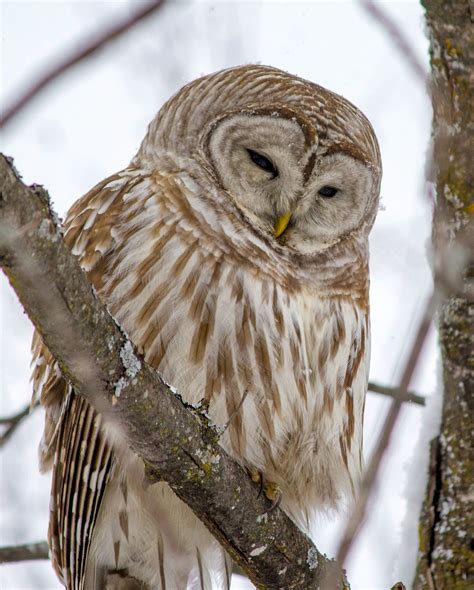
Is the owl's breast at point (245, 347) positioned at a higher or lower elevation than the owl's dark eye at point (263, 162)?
lower

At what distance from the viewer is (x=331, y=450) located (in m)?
3.37

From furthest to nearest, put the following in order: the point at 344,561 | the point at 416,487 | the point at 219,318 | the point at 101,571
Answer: the point at 101,571 < the point at 219,318 < the point at 416,487 < the point at 344,561

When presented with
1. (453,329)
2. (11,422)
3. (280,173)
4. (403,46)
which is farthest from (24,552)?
(403,46)

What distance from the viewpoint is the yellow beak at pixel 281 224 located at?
3466 mm

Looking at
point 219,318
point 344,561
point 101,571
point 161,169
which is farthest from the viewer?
point 161,169

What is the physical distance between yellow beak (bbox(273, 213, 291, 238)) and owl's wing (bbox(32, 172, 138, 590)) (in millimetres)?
594

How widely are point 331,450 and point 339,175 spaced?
1143 mm

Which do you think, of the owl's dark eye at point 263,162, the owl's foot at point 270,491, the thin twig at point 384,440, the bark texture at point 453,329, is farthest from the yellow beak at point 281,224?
the thin twig at point 384,440

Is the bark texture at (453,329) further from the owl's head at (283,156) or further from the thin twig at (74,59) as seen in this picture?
the thin twig at (74,59)

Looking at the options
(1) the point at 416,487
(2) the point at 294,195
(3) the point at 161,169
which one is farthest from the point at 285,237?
(1) the point at 416,487

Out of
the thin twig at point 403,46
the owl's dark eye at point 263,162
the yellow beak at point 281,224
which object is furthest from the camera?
the owl's dark eye at point 263,162

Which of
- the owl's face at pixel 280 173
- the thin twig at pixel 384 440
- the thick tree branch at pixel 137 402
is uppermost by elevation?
the owl's face at pixel 280 173

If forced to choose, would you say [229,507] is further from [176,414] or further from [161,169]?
[161,169]

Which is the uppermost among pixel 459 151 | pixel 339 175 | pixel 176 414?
pixel 339 175
